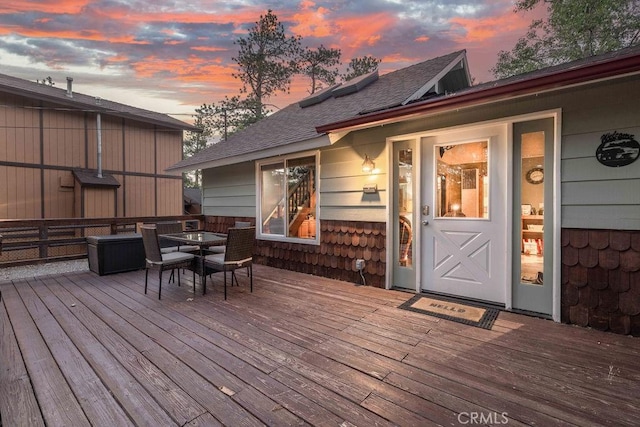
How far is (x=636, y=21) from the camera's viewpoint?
7891 mm

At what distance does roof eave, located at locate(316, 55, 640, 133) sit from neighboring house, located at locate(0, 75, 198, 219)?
372 inches

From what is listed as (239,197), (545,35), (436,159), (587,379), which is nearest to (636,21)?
(545,35)

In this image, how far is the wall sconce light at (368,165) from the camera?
411cm

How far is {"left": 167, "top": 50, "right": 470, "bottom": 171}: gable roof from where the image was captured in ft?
15.2

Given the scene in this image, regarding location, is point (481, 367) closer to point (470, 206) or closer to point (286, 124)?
point (470, 206)

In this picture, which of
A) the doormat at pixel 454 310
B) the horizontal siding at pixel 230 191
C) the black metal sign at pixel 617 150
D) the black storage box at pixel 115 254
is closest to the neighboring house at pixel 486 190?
the black metal sign at pixel 617 150

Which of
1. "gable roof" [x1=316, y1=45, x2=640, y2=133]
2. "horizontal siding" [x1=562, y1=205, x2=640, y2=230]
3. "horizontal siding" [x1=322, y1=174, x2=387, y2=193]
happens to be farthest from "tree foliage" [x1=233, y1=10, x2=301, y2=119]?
"horizontal siding" [x1=562, y1=205, x2=640, y2=230]

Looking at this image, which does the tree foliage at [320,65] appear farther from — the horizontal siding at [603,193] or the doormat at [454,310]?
the horizontal siding at [603,193]

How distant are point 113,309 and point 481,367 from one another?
3789 millimetres

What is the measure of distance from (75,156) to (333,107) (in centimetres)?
880

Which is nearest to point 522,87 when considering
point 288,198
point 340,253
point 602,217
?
point 602,217

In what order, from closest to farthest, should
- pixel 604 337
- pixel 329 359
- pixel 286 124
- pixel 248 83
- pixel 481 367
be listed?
pixel 481 367, pixel 329 359, pixel 604 337, pixel 286 124, pixel 248 83

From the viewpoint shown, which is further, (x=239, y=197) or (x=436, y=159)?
(x=239, y=197)

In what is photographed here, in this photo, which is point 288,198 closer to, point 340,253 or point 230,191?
point 340,253
